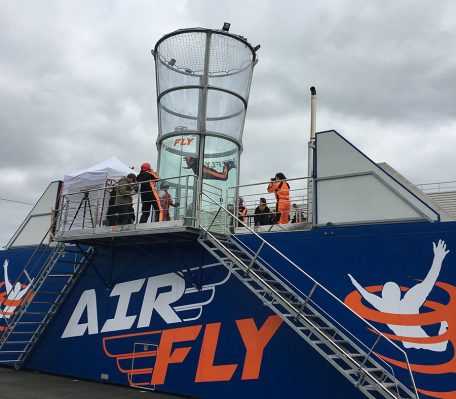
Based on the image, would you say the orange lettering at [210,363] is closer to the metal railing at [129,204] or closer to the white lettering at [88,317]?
the metal railing at [129,204]

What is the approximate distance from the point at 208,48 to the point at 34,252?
7.94 meters

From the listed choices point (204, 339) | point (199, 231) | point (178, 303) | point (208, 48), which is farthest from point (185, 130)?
point (204, 339)

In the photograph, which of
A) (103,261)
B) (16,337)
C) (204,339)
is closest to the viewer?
(204,339)

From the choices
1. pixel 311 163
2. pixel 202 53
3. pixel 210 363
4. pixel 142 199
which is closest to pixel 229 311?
pixel 210 363

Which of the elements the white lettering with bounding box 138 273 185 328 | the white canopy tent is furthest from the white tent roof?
the white lettering with bounding box 138 273 185 328

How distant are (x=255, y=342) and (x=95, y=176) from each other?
616 cm

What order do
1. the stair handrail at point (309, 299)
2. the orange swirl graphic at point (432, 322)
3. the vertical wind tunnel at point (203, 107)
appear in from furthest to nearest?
the vertical wind tunnel at point (203, 107), the stair handrail at point (309, 299), the orange swirl graphic at point (432, 322)

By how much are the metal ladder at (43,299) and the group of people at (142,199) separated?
1828 mm

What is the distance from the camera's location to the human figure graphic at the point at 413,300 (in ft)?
24.6

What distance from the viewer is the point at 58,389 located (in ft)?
34.1

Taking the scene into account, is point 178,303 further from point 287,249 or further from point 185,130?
point 185,130

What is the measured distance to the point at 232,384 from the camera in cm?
905

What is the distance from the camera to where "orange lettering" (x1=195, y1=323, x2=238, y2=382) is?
9.23 meters

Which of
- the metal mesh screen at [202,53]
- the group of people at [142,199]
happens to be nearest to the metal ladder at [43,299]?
the group of people at [142,199]
